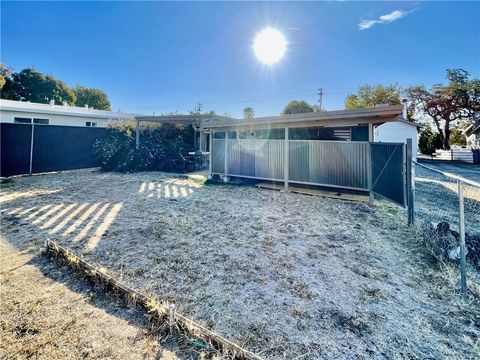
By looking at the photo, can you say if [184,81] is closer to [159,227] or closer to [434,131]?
[159,227]

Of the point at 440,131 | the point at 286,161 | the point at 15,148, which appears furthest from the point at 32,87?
the point at 440,131

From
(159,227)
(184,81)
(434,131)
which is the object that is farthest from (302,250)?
(434,131)

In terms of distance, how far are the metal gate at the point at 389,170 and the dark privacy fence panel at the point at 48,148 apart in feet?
38.8

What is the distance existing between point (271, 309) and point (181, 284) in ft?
3.34

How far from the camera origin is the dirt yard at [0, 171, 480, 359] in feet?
6.61

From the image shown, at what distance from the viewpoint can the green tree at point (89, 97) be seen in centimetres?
3356

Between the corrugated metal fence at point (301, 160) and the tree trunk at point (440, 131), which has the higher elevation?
the tree trunk at point (440, 131)

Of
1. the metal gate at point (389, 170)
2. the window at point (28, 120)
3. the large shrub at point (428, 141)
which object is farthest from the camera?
the large shrub at point (428, 141)

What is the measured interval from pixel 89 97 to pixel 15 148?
94.6 feet

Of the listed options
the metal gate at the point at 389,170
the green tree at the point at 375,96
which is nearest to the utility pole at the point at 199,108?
the metal gate at the point at 389,170

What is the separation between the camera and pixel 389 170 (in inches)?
202

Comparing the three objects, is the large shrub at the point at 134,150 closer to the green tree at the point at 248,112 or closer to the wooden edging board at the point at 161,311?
the wooden edging board at the point at 161,311

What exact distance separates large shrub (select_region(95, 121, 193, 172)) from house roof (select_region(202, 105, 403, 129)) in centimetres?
507

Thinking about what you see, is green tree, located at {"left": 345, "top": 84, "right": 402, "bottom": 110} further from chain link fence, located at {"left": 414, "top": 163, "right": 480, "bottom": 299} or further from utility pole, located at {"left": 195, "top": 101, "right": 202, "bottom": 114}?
chain link fence, located at {"left": 414, "top": 163, "right": 480, "bottom": 299}
